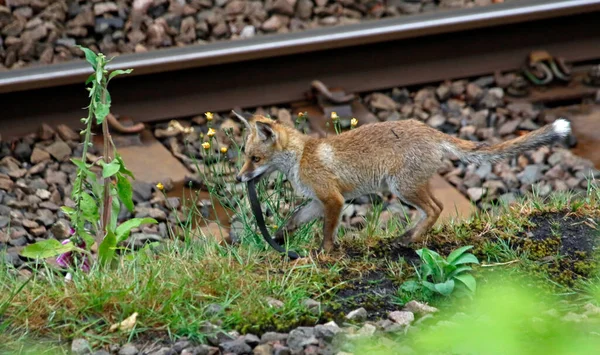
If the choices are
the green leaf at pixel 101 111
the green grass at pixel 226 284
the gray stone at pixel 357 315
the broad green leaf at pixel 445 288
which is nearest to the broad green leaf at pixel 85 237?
the green grass at pixel 226 284

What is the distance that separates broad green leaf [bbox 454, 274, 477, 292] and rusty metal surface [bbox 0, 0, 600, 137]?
405cm

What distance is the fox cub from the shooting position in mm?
5202

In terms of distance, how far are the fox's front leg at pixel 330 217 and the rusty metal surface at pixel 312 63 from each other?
325cm

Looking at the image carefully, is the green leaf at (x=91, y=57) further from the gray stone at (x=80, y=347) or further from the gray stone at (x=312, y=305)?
the gray stone at (x=312, y=305)

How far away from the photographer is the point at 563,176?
7.54 m

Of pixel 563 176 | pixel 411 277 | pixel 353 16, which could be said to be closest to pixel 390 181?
pixel 411 277

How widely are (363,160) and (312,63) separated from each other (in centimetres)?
352

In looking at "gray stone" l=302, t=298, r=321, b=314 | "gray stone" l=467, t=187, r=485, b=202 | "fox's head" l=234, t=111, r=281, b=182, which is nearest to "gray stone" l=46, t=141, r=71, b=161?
"fox's head" l=234, t=111, r=281, b=182

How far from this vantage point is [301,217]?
17.9 feet

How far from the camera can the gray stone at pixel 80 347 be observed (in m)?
4.11

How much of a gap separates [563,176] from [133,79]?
12.0 feet

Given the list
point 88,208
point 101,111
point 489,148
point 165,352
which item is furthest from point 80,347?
point 489,148

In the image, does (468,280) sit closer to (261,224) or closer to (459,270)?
(459,270)

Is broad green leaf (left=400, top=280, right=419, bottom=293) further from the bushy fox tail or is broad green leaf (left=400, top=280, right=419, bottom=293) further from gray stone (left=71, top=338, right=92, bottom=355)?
gray stone (left=71, top=338, right=92, bottom=355)
